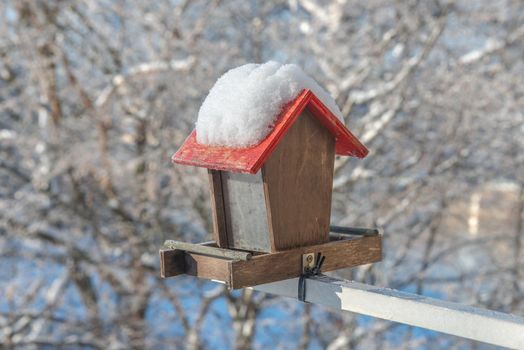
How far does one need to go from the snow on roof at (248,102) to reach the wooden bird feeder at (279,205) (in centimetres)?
2

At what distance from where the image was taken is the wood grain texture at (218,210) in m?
1.73

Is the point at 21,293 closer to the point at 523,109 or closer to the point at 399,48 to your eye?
the point at 399,48

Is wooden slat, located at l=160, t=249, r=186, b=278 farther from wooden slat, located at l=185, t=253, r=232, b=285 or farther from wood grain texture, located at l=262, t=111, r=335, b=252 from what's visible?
wood grain texture, located at l=262, t=111, r=335, b=252

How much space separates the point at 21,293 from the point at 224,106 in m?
6.40

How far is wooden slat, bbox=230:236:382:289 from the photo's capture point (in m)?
1.43

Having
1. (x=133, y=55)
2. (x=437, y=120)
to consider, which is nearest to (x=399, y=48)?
(x=437, y=120)

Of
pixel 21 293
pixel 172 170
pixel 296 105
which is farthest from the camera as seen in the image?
pixel 21 293

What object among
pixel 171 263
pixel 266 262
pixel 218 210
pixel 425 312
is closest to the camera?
pixel 425 312

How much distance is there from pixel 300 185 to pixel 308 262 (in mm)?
188

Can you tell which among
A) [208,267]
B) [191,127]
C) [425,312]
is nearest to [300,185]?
[208,267]

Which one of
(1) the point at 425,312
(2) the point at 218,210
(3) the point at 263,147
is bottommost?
(1) the point at 425,312

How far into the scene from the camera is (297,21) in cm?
662

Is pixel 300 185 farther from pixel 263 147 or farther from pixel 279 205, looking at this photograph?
pixel 263 147

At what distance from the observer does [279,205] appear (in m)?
1.59
